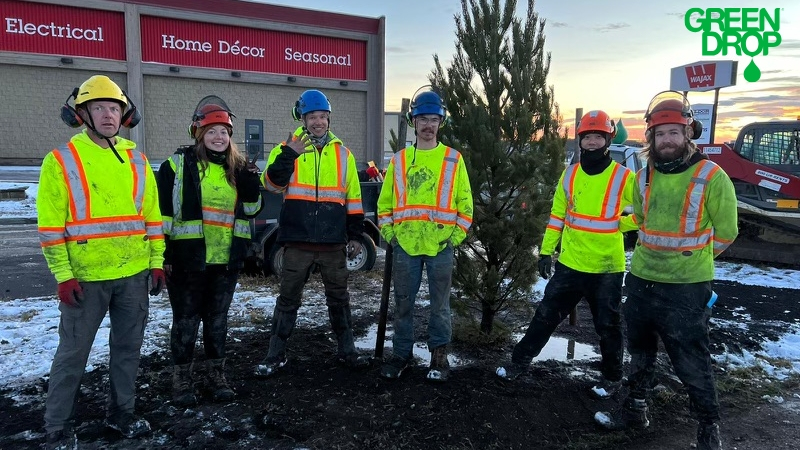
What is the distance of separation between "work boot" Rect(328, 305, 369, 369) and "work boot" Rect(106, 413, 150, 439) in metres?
1.63

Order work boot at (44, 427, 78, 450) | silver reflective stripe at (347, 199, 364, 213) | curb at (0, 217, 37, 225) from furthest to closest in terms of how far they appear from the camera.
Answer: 1. curb at (0, 217, 37, 225)
2. silver reflective stripe at (347, 199, 364, 213)
3. work boot at (44, 427, 78, 450)

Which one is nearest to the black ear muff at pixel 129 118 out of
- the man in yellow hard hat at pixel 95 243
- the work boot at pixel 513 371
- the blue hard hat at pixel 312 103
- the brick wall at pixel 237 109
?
the man in yellow hard hat at pixel 95 243

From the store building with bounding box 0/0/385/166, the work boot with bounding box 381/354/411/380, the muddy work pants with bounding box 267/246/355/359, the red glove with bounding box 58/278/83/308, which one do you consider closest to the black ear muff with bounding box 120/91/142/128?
the red glove with bounding box 58/278/83/308

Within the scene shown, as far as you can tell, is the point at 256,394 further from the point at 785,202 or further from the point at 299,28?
the point at 299,28

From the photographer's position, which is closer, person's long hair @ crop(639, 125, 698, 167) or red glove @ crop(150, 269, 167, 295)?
person's long hair @ crop(639, 125, 698, 167)

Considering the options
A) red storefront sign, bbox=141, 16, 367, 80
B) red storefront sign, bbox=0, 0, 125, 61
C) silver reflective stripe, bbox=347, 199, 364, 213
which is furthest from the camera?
red storefront sign, bbox=141, 16, 367, 80

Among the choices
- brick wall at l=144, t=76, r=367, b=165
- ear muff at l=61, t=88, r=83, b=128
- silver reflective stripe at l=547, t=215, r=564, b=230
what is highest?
brick wall at l=144, t=76, r=367, b=165

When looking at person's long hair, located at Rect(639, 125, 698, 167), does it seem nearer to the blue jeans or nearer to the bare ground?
the blue jeans

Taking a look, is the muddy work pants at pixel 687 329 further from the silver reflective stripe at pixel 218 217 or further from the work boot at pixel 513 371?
the silver reflective stripe at pixel 218 217

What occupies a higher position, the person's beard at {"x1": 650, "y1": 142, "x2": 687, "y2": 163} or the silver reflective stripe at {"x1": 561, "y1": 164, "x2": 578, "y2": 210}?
the person's beard at {"x1": 650, "y1": 142, "x2": 687, "y2": 163}

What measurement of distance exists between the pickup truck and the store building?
16.0 metres

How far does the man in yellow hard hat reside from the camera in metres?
3.06

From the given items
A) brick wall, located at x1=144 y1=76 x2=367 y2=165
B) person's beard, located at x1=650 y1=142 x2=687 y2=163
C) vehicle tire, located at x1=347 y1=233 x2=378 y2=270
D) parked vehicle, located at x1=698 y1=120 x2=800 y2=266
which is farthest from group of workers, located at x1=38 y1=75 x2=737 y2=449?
brick wall, located at x1=144 y1=76 x2=367 y2=165

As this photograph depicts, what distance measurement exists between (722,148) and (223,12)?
19.9 metres
